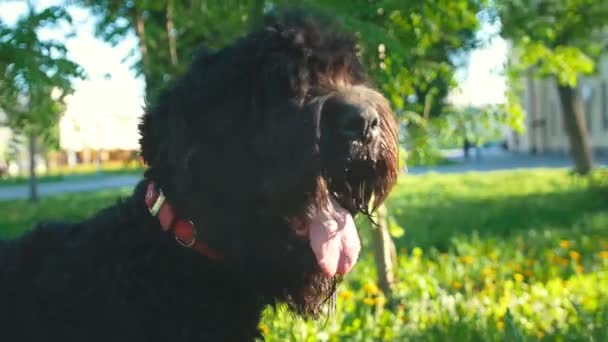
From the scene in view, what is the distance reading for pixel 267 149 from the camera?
238cm

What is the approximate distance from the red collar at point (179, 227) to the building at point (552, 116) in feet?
94.7

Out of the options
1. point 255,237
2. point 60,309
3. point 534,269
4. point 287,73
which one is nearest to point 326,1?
point 287,73

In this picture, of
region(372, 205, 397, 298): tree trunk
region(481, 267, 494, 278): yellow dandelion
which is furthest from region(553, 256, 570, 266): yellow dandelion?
region(372, 205, 397, 298): tree trunk

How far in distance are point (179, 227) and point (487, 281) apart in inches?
142

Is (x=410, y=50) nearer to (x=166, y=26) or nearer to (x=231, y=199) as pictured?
(x=166, y=26)

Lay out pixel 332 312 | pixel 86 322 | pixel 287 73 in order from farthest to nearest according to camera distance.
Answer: pixel 332 312 → pixel 86 322 → pixel 287 73

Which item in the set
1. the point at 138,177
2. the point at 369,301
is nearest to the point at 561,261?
the point at 369,301

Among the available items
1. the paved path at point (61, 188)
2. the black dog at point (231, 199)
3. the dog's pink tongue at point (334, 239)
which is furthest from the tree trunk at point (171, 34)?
the paved path at point (61, 188)

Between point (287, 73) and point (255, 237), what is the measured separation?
57 cm

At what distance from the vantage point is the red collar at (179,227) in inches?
96.3

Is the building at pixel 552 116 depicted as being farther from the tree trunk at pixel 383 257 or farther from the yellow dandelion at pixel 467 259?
the tree trunk at pixel 383 257

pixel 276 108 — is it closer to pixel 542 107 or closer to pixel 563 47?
pixel 563 47

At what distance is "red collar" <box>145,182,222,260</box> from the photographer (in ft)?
8.02

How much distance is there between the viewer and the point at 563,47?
5.73 meters
